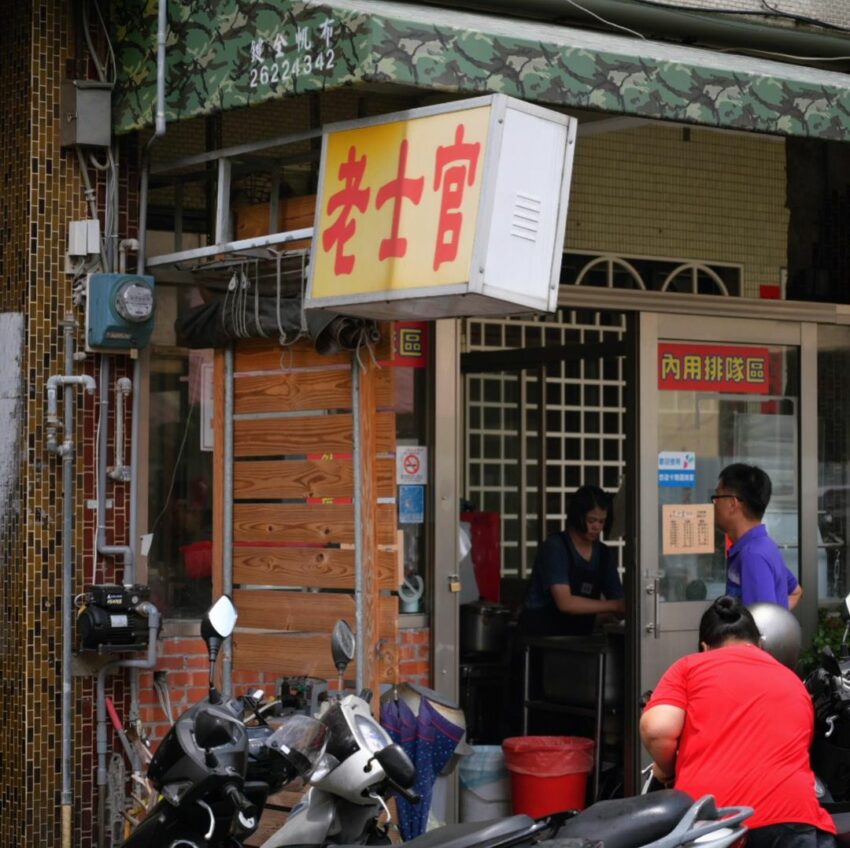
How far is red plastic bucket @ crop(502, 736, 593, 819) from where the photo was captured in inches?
342

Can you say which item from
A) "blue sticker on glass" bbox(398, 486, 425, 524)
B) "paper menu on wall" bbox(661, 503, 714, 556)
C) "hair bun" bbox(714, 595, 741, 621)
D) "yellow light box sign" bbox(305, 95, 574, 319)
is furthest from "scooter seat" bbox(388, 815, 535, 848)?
"paper menu on wall" bbox(661, 503, 714, 556)

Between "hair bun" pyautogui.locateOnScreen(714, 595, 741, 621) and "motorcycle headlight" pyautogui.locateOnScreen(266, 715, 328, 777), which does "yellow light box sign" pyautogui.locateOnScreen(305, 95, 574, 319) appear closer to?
"hair bun" pyautogui.locateOnScreen(714, 595, 741, 621)

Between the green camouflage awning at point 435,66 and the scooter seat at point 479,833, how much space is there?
2884mm

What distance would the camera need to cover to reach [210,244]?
8188mm

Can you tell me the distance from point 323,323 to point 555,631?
330cm

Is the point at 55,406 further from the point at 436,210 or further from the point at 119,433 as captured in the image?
the point at 436,210

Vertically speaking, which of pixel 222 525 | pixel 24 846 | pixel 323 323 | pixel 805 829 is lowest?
pixel 24 846

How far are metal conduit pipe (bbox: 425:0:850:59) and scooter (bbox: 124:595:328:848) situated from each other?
13.5 feet

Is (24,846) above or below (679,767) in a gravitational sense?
below

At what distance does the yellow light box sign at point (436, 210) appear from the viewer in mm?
6445

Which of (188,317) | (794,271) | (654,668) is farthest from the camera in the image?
(794,271)

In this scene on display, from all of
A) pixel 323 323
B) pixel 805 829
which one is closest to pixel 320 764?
pixel 805 829

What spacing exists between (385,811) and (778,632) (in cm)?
210

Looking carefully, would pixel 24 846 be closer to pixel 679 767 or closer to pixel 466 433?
pixel 679 767
